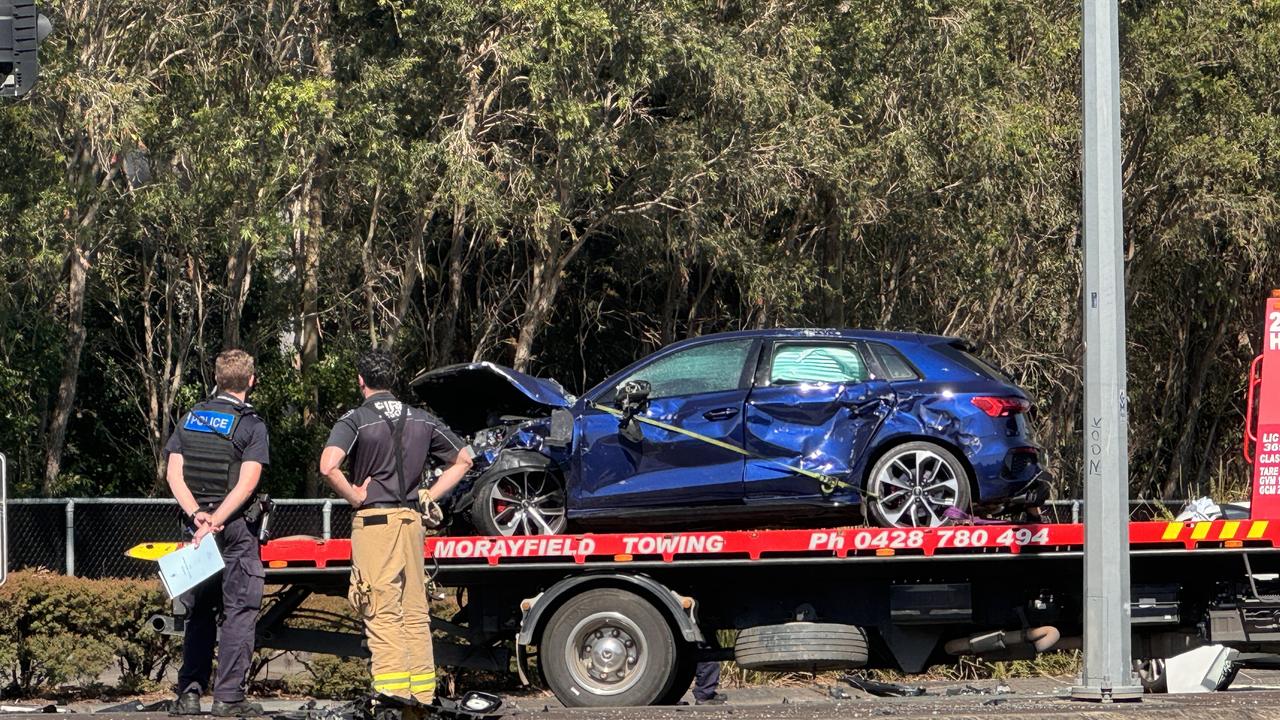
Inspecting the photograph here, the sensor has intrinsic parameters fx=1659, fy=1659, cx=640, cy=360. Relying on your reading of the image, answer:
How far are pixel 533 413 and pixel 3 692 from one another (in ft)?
14.7

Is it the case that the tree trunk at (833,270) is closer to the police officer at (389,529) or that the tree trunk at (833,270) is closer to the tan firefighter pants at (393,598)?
the police officer at (389,529)

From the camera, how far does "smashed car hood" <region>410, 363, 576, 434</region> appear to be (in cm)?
1034

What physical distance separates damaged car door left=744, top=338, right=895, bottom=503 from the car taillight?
54cm

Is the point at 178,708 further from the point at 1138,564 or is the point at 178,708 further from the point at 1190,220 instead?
the point at 1190,220

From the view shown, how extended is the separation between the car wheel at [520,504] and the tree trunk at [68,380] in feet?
32.8

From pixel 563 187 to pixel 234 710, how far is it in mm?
9603

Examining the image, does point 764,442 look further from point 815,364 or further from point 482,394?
point 482,394

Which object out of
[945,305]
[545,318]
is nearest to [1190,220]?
[945,305]

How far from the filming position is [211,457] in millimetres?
8914

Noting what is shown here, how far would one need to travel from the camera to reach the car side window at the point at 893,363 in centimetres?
1027

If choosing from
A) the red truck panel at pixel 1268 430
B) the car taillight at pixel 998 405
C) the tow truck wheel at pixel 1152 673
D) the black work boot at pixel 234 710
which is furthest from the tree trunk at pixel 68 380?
the red truck panel at pixel 1268 430

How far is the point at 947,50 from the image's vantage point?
19219mm

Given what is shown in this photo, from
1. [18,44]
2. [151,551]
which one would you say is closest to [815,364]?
[151,551]

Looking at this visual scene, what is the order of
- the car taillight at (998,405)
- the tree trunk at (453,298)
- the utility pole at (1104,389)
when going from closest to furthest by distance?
the utility pole at (1104,389), the car taillight at (998,405), the tree trunk at (453,298)
